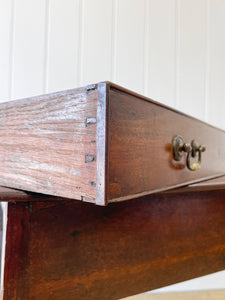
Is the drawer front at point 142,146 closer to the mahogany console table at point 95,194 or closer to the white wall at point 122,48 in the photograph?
the mahogany console table at point 95,194

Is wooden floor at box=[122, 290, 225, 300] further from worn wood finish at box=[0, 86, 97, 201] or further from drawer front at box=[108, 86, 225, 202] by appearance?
worn wood finish at box=[0, 86, 97, 201]

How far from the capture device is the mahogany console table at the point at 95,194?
1.03 feet

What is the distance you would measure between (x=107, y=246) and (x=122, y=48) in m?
0.93

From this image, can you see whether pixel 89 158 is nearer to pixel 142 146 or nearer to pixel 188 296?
pixel 142 146

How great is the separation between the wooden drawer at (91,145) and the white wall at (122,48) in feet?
2.16

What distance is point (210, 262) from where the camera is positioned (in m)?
0.56

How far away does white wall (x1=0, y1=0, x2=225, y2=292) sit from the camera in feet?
3.40

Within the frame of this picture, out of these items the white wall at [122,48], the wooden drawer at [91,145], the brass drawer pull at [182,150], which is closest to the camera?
the wooden drawer at [91,145]

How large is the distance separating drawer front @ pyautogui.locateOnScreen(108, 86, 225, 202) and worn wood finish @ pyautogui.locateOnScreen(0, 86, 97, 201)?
0.08 feet

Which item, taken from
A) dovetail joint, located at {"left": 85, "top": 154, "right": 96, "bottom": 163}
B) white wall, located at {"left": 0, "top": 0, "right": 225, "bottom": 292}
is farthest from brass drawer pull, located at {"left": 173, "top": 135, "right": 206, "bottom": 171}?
white wall, located at {"left": 0, "top": 0, "right": 225, "bottom": 292}

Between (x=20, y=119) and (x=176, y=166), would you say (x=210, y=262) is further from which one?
(x=20, y=119)

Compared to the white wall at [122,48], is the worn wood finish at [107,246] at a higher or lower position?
lower

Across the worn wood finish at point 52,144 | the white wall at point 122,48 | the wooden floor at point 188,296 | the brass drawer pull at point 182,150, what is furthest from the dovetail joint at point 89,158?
the wooden floor at point 188,296

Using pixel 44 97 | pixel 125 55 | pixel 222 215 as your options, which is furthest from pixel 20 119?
pixel 125 55
